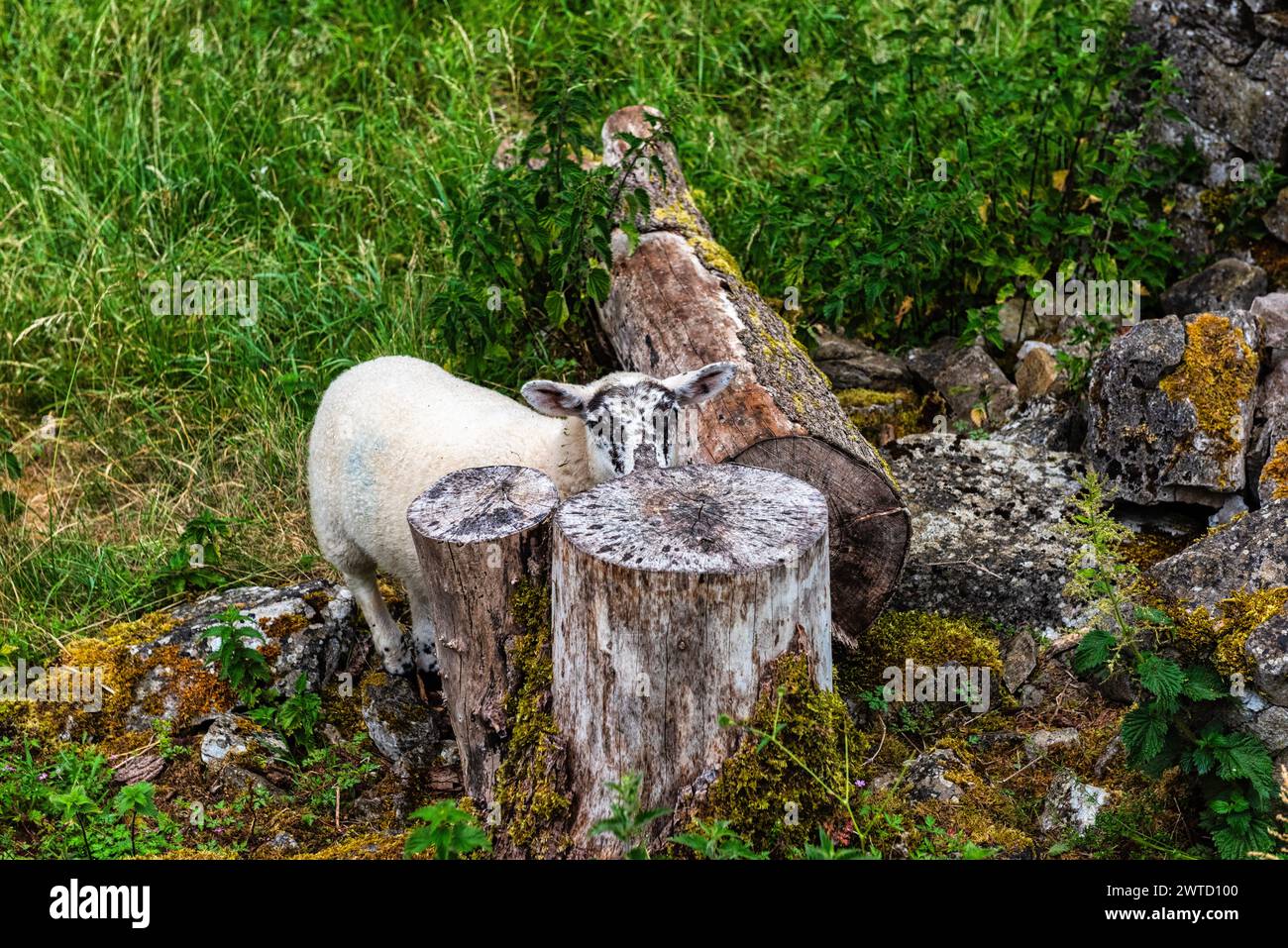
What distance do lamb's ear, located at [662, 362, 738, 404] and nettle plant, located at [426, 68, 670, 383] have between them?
4.08ft

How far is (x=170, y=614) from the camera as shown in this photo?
16.6ft

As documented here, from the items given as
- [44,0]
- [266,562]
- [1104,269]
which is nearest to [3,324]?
[266,562]

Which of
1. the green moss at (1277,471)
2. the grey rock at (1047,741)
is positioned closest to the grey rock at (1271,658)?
the grey rock at (1047,741)

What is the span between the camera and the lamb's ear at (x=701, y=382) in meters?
4.15

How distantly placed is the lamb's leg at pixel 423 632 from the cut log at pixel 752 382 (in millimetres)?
1313

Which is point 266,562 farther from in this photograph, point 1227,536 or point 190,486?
point 1227,536

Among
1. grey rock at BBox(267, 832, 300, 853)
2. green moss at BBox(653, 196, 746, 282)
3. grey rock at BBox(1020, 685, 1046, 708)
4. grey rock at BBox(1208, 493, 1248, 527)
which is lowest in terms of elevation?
grey rock at BBox(267, 832, 300, 853)

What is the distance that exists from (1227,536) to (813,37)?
5559mm

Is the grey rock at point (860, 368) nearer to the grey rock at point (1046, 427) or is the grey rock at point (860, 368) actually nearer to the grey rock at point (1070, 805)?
the grey rock at point (1046, 427)
